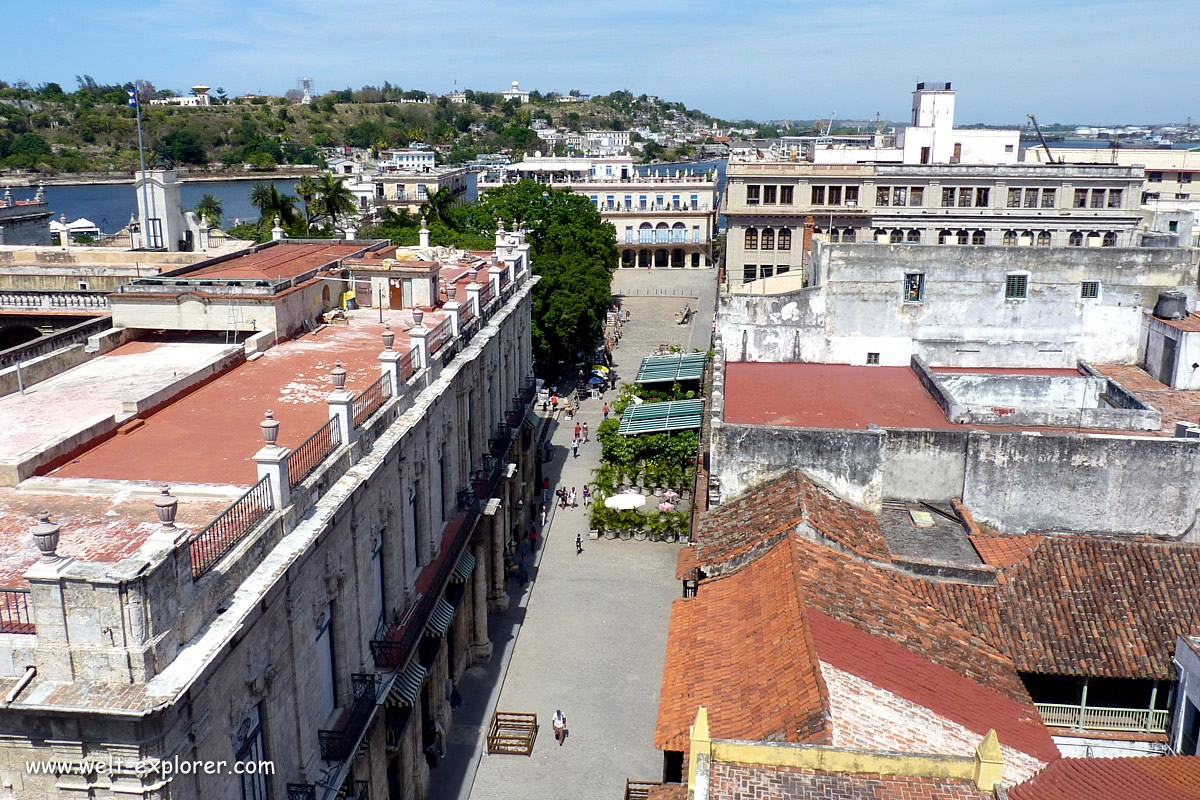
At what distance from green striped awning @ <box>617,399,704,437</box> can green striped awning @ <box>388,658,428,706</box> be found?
2016cm

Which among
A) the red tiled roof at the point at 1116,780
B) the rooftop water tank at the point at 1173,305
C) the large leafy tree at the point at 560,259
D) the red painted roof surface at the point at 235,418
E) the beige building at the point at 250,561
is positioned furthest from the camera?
the large leafy tree at the point at 560,259

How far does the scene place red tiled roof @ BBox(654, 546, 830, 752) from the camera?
14312 millimetres

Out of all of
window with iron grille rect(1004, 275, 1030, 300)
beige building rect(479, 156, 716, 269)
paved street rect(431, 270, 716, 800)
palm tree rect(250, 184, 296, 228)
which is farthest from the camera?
beige building rect(479, 156, 716, 269)

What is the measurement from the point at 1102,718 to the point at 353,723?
13232 millimetres

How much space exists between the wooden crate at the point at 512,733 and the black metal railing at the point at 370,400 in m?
9.27

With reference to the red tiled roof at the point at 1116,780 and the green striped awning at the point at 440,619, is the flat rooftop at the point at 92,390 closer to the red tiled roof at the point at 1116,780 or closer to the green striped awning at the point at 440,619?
the green striped awning at the point at 440,619

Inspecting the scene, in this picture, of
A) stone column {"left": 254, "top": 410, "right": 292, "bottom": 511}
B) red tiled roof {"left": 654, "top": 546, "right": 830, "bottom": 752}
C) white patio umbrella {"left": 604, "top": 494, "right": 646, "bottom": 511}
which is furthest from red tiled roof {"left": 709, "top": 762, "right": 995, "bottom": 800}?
white patio umbrella {"left": 604, "top": 494, "right": 646, "bottom": 511}

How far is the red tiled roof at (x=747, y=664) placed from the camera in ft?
47.0

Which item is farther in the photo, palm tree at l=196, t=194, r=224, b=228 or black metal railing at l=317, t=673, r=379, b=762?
palm tree at l=196, t=194, r=224, b=228

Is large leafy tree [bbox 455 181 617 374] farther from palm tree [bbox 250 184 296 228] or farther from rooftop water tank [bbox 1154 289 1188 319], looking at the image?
rooftop water tank [bbox 1154 289 1188 319]

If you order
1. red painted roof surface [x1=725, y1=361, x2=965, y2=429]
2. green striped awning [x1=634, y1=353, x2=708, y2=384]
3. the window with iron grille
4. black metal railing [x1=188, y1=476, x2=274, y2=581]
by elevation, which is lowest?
green striped awning [x1=634, y1=353, x2=708, y2=384]

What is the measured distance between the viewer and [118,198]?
15388 centimetres

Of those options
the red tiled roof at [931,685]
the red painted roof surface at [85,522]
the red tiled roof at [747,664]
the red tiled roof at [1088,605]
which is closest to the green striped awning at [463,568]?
the red tiled roof at [747,664]

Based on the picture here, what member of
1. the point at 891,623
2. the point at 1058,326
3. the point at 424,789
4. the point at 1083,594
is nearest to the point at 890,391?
the point at 1058,326
